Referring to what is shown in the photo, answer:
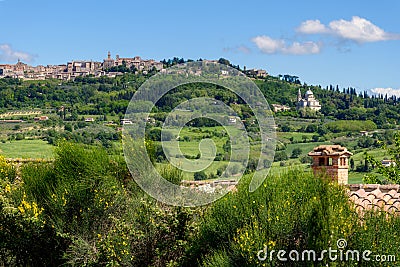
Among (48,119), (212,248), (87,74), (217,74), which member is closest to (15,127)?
(48,119)

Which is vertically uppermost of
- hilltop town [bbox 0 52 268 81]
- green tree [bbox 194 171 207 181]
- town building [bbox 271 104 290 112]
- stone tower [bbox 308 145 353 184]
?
hilltop town [bbox 0 52 268 81]

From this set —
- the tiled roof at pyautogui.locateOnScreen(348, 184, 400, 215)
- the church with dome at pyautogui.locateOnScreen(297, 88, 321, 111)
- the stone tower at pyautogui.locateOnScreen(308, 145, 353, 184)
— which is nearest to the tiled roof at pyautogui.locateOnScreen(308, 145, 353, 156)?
the stone tower at pyautogui.locateOnScreen(308, 145, 353, 184)

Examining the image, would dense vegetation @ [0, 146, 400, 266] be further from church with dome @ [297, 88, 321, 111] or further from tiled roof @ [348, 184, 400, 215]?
church with dome @ [297, 88, 321, 111]

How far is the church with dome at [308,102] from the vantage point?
5583 cm

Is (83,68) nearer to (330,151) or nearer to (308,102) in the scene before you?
(308,102)

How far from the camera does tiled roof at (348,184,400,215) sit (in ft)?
32.9

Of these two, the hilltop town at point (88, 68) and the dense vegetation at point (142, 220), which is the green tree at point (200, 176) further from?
the hilltop town at point (88, 68)

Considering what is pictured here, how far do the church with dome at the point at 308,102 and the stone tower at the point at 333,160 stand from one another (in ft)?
140

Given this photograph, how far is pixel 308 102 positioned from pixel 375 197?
4765 centimetres

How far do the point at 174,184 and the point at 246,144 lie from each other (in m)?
1.96

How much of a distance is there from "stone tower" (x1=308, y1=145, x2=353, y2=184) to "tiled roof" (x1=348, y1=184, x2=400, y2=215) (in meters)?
0.43

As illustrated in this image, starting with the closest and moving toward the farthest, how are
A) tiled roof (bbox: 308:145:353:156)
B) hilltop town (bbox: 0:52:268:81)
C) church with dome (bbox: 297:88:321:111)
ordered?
tiled roof (bbox: 308:145:353:156), church with dome (bbox: 297:88:321:111), hilltop town (bbox: 0:52:268:81)

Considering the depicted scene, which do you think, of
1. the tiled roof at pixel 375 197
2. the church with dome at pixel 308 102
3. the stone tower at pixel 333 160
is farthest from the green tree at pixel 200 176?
the church with dome at pixel 308 102

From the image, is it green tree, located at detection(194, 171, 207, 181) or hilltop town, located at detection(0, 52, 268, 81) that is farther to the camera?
hilltop town, located at detection(0, 52, 268, 81)
